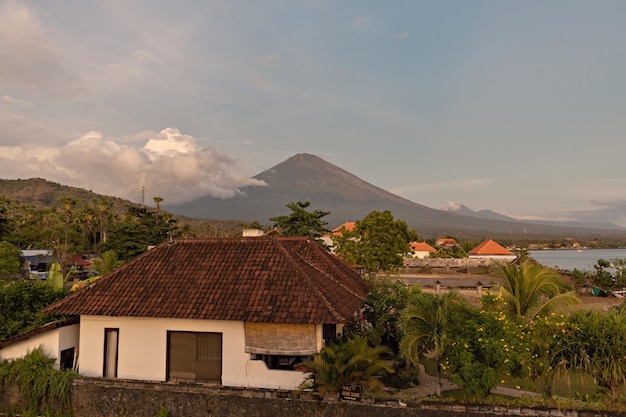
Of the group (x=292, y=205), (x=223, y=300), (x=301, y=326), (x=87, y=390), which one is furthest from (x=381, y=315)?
Result: (x=292, y=205)

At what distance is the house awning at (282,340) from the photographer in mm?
10555

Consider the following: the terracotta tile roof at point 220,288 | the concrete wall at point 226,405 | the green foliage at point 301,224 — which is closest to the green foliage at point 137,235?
the green foliage at point 301,224

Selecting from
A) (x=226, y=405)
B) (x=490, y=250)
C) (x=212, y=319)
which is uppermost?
(x=490, y=250)

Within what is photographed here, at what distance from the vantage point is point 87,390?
10758 millimetres

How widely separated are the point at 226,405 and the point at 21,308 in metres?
8.55

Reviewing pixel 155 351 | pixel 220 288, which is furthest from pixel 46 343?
pixel 220 288

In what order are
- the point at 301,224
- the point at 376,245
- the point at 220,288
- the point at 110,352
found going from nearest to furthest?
the point at 220,288 < the point at 110,352 < the point at 376,245 < the point at 301,224

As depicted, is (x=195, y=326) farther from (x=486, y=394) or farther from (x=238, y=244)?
(x=486, y=394)

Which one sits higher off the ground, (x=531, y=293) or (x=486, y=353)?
(x=531, y=293)

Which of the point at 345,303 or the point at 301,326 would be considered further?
the point at 345,303

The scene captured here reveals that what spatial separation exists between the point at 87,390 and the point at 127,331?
5.62 ft

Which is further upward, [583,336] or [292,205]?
[292,205]

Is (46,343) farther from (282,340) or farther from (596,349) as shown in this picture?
(596,349)

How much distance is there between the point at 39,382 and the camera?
36.4 feet
